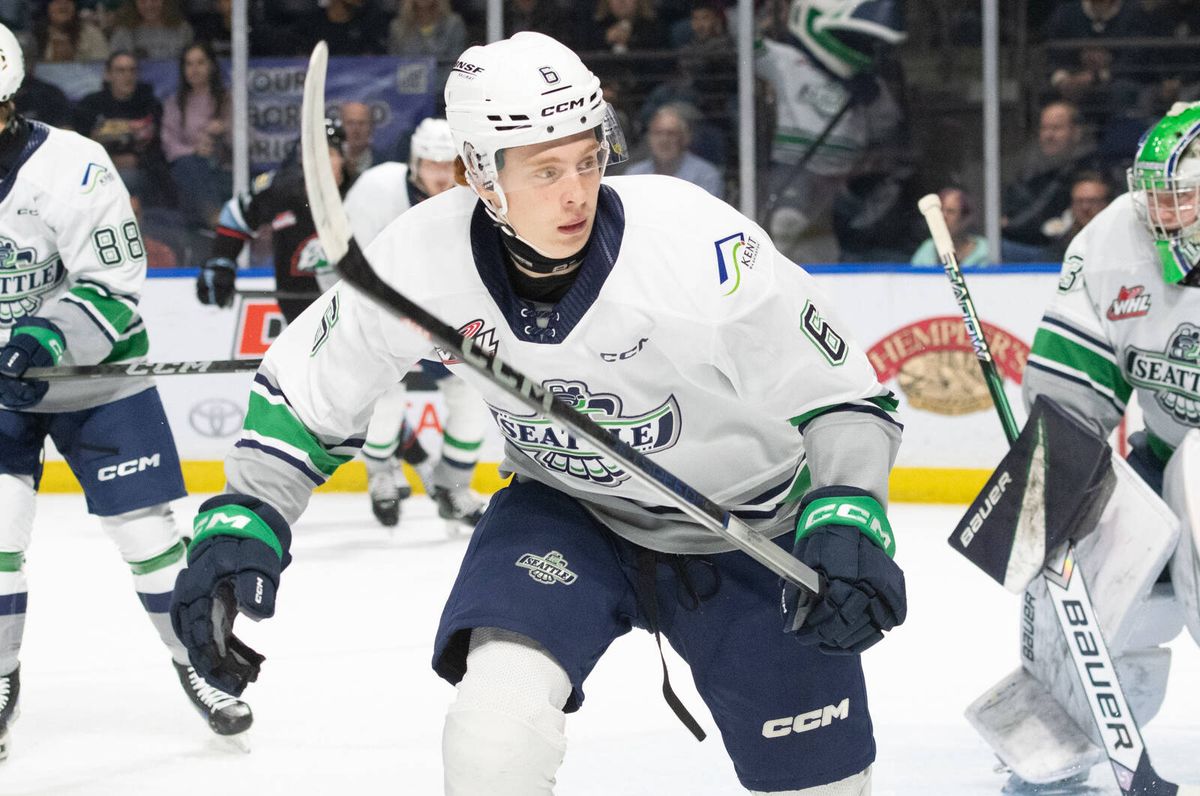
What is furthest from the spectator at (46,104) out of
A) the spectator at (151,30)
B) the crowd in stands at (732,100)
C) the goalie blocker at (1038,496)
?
the goalie blocker at (1038,496)

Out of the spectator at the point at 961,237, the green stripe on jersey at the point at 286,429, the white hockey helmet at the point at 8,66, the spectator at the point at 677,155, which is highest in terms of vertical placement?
the white hockey helmet at the point at 8,66

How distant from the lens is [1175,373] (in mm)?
2646

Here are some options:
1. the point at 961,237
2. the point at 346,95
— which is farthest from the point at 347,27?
the point at 961,237

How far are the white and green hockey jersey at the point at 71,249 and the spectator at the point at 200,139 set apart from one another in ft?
10.9

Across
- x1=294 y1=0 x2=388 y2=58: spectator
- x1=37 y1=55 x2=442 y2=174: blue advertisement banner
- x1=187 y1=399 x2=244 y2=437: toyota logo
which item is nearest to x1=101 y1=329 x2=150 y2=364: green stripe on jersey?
x1=187 y1=399 x2=244 y2=437: toyota logo

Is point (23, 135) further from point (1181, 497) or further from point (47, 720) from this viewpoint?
point (1181, 497)

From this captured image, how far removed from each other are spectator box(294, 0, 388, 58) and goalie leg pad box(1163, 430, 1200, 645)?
4.50 meters

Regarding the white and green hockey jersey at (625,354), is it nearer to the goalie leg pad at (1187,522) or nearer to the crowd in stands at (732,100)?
the goalie leg pad at (1187,522)

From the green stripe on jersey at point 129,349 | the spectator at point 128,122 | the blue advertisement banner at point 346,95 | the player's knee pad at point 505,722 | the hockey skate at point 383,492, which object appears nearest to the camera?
the player's knee pad at point 505,722

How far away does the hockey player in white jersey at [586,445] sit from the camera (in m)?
1.72

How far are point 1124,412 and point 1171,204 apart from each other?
340 mm

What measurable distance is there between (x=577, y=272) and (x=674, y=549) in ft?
1.17

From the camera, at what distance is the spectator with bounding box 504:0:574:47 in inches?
252

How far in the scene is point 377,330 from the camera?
1845mm
